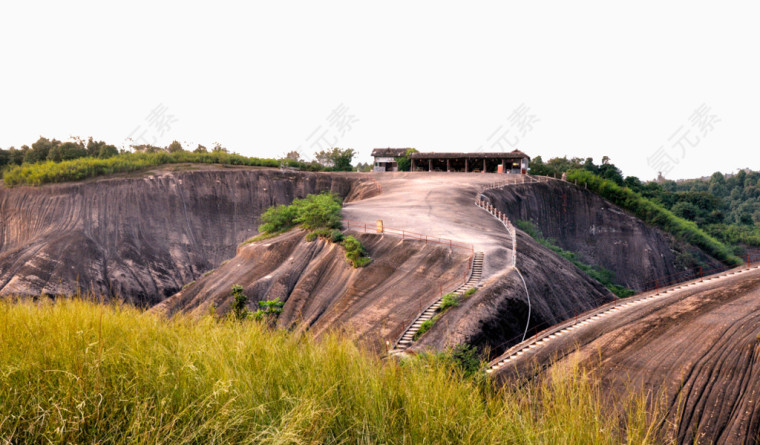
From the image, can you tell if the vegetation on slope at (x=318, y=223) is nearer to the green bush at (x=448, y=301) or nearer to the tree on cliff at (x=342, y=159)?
the green bush at (x=448, y=301)

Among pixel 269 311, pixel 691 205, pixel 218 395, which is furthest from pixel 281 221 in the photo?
pixel 691 205

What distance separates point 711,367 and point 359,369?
1346 cm

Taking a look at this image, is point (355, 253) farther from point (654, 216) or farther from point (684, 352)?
point (654, 216)

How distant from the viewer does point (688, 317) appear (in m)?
19.7

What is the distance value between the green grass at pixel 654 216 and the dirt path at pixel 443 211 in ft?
31.5

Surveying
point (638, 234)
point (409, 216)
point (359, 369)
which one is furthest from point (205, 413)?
point (638, 234)

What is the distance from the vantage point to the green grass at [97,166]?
61500 millimetres

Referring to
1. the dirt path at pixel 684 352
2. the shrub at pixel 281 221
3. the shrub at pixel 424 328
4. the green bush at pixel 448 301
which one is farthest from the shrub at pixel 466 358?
the shrub at pixel 281 221

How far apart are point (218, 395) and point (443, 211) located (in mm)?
39240

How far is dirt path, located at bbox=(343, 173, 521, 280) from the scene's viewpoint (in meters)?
33.2

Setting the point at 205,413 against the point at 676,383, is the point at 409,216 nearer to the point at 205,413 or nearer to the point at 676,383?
the point at 676,383

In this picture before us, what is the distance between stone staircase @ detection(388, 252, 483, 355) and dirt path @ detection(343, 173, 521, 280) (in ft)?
1.54

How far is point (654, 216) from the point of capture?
6100cm

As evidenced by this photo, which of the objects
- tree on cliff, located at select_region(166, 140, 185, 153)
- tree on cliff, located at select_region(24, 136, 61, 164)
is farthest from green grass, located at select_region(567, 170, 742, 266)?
tree on cliff, located at select_region(24, 136, 61, 164)
